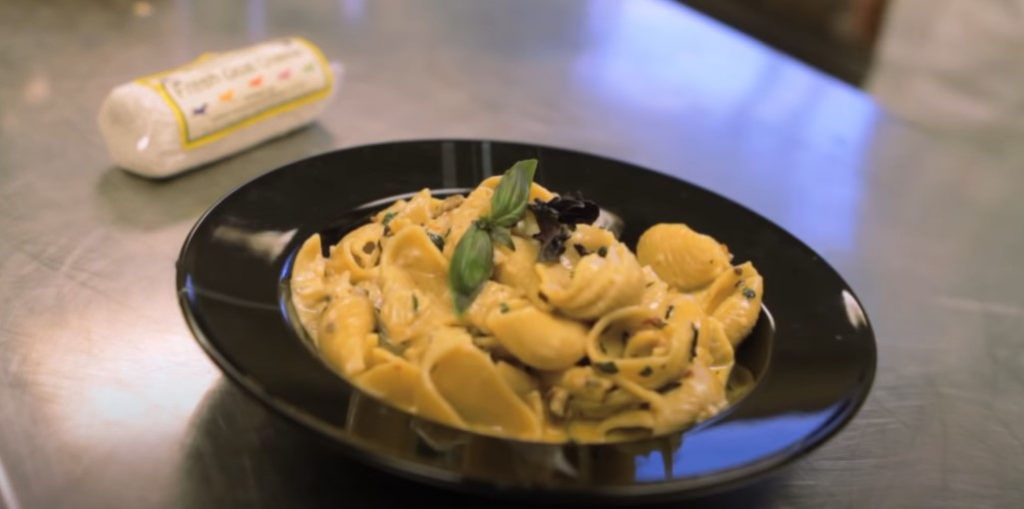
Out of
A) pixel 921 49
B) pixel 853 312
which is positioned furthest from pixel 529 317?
pixel 921 49

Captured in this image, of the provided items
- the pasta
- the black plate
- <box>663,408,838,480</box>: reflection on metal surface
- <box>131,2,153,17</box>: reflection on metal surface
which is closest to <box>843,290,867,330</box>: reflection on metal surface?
the black plate

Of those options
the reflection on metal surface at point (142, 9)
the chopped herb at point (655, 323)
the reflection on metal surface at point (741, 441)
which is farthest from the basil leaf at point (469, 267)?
the reflection on metal surface at point (142, 9)

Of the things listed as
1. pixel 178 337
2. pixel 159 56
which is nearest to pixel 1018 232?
pixel 178 337

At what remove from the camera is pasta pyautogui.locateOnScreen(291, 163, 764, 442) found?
1033mm

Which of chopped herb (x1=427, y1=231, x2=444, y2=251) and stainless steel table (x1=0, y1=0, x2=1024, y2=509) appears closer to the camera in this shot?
stainless steel table (x1=0, y1=0, x2=1024, y2=509)

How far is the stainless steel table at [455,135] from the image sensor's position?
3.53ft

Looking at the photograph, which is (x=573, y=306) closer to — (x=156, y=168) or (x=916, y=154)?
(x=156, y=168)

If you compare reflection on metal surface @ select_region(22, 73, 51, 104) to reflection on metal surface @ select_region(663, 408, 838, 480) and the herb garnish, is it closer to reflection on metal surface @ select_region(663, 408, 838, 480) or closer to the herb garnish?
the herb garnish

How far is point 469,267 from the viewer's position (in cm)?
115

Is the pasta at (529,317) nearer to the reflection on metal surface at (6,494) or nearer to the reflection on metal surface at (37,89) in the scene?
the reflection on metal surface at (6,494)

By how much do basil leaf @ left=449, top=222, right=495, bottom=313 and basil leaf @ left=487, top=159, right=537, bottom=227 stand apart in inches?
1.6

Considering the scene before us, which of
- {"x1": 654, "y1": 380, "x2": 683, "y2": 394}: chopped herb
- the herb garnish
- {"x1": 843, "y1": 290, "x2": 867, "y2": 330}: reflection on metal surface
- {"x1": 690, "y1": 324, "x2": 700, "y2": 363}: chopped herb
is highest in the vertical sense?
the herb garnish

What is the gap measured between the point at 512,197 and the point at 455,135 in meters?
0.87

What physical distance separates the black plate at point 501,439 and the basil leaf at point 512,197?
0.27m
